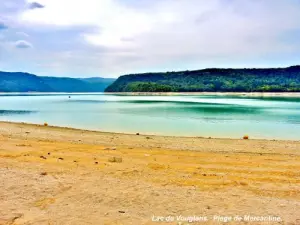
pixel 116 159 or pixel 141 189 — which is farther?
pixel 116 159

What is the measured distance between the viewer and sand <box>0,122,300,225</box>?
5.09 metres

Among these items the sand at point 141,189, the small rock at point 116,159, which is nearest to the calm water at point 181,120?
the small rock at point 116,159

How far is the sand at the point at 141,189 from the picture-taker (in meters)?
5.09

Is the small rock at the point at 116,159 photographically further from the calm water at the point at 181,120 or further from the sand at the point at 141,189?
the calm water at the point at 181,120

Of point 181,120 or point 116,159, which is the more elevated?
point 116,159

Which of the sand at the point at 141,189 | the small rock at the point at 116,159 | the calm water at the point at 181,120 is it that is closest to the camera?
the sand at the point at 141,189

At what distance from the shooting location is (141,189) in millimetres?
6457

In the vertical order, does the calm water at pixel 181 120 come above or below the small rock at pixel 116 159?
below

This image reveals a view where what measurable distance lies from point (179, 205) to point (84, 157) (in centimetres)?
506

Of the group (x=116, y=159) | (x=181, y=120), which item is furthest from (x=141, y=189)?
(x=181, y=120)

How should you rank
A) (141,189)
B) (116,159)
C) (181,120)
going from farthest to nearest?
(181,120)
(116,159)
(141,189)

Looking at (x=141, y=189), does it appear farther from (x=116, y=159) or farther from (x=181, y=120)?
(x=181, y=120)

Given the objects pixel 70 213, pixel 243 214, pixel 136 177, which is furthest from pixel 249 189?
pixel 70 213

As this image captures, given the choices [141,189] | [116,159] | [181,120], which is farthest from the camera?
[181,120]
